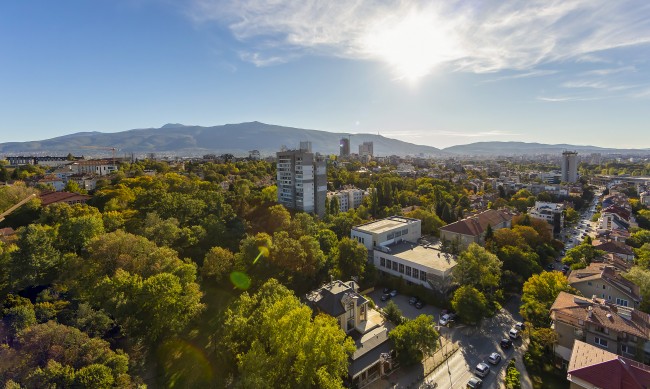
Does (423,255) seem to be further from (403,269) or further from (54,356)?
(54,356)

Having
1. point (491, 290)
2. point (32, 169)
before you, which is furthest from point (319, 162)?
point (32, 169)

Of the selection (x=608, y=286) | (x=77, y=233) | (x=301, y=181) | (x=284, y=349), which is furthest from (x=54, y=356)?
(x=608, y=286)

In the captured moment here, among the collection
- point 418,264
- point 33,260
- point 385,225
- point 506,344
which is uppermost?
point 33,260

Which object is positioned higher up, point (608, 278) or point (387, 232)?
point (387, 232)

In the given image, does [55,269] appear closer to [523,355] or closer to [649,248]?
[523,355]

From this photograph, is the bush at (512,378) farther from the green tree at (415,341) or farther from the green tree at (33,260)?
the green tree at (33,260)

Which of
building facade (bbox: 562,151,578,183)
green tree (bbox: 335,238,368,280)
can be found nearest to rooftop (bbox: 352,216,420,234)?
green tree (bbox: 335,238,368,280)
